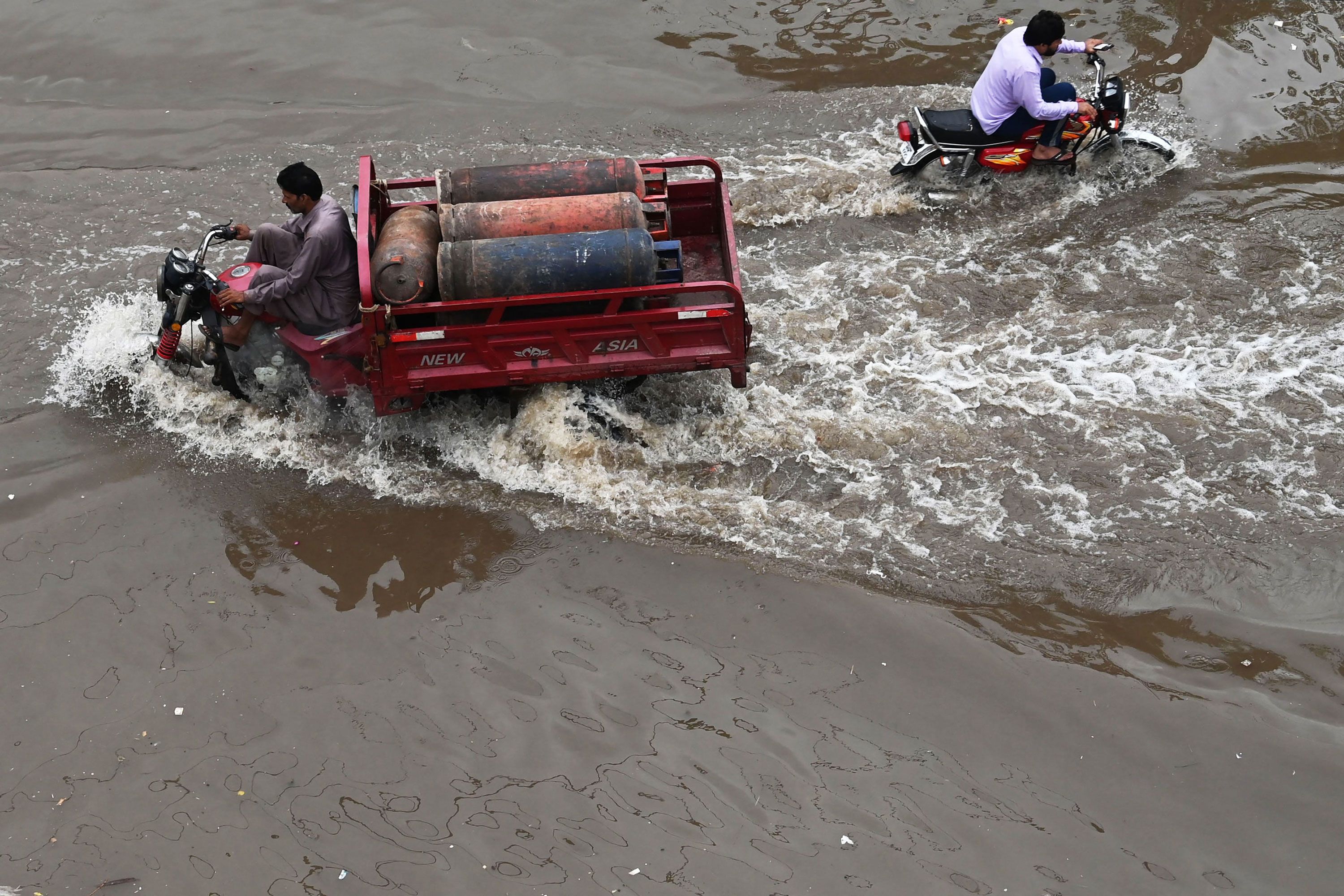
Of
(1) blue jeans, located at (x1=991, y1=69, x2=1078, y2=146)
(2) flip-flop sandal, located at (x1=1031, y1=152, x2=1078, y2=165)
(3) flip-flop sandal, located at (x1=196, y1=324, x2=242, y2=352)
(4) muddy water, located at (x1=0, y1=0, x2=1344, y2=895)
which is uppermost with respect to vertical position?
(1) blue jeans, located at (x1=991, y1=69, x2=1078, y2=146)

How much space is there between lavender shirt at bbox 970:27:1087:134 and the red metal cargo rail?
3.17m

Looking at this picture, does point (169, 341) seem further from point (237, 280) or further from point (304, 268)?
point (304, 268)

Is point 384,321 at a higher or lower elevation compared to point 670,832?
higher

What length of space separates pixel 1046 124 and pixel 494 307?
16.8ft

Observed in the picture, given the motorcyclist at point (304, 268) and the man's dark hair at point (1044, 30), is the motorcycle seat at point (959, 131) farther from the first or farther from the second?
the motorcyclist at point (304, 268)

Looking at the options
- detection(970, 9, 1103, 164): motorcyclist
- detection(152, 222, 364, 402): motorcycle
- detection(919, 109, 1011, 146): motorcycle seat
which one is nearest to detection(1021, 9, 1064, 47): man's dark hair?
detection(970, 9, 1103, 164): motorcyclist

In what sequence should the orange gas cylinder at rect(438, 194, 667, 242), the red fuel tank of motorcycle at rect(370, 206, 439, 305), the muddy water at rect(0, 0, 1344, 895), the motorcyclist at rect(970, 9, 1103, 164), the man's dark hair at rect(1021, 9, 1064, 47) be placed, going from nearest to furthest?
the muddy water at rect(0, 0, 1344, 895), the red fuel tank of motorcycle at rect(370, 206, 439, 305), the orange gas cylinder at rect(438, 194, 667, 242), the man's dark hair at rect(1021, 9, 1064, 47), the motorcyclist at rect(970, 9, 1103, 164)

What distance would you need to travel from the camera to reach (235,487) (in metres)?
6.43

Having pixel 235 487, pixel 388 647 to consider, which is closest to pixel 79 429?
pixel 235 487

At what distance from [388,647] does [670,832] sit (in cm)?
190

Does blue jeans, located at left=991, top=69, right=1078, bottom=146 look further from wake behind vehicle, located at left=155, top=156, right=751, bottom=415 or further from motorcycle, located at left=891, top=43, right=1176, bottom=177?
wake behind vehicle, located at left=155, top=156, right=751, bottom=415

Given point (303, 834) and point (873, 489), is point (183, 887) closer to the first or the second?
point (303, 834)

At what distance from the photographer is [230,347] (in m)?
6.55

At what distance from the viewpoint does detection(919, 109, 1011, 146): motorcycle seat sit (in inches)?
328
